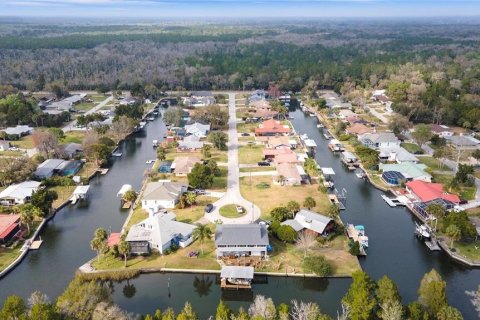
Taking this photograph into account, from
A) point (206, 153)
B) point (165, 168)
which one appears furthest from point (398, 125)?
point (165, 168)

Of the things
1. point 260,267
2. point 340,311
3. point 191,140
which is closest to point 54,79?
point 191,140

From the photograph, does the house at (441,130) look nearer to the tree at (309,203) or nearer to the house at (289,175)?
the house at (289,175)

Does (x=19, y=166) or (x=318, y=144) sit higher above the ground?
(x=19, y=166)

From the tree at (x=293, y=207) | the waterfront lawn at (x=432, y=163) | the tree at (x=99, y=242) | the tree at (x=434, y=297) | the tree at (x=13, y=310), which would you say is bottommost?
the waterfront lawn at (x=432, y=163)

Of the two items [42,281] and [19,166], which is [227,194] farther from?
[19,166]

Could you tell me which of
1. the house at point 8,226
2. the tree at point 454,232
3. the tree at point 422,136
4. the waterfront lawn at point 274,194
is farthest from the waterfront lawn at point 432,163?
the house at point 8,226

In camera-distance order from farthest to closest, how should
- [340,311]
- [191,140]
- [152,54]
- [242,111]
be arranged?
[152,54] < [242,111] < [191,140] < [340,311]

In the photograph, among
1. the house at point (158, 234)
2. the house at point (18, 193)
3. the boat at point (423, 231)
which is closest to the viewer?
the house at point (158, 234)

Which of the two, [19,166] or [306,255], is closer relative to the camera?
[306,255]
